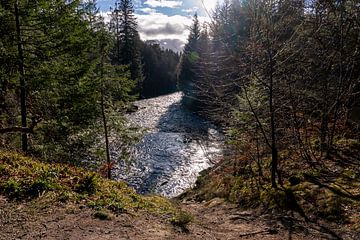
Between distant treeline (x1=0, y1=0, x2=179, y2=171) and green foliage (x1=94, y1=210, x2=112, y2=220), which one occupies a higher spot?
distant treeline (x1=0, y1=0, x2=179, y2=171)

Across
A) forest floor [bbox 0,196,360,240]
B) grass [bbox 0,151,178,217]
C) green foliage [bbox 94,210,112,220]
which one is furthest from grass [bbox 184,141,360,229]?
green foliage [bbox 94,210,112,220]

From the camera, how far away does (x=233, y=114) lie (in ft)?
34.5

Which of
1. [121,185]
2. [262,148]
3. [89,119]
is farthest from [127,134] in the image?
[121,185]

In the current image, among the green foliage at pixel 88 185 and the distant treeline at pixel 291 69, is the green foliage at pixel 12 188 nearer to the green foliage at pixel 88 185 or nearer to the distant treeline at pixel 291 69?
the green foliage at pixel 88 185

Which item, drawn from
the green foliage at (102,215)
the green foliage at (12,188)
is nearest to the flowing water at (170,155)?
the green foliage at (102,215)

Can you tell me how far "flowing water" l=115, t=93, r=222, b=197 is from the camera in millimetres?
15602

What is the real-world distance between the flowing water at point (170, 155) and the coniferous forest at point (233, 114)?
6.09 ft

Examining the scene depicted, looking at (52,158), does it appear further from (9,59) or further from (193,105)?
(193,105)

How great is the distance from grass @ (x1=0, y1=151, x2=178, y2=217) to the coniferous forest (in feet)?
0.10

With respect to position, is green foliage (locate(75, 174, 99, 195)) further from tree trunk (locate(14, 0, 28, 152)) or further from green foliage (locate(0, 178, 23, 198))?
tree trunk (locate(14, 0, 28, 152))

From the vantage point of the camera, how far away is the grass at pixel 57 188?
5566 mm

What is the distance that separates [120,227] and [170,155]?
1480cm

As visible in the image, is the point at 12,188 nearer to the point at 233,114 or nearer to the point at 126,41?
the point at 233,114

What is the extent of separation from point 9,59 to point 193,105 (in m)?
26.8
